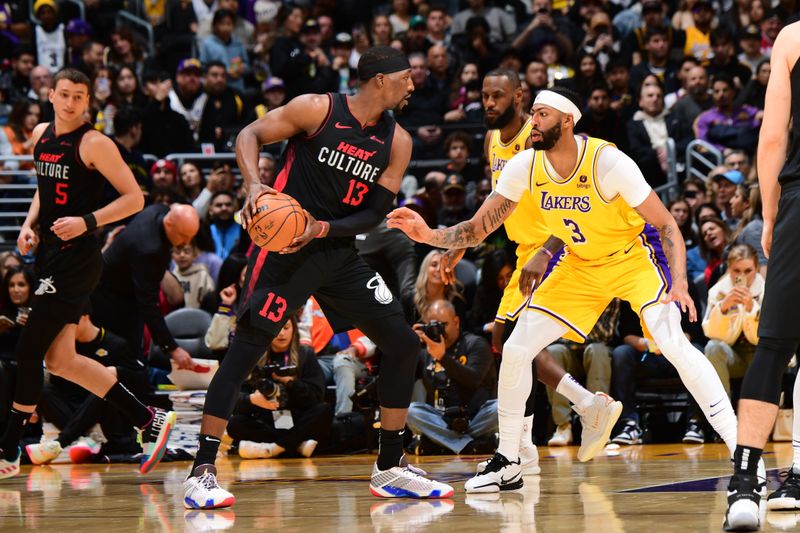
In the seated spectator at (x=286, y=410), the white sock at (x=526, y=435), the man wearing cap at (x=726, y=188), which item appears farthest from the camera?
the man wearing cap at (x=726, y=188)

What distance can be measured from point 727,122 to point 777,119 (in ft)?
28.5

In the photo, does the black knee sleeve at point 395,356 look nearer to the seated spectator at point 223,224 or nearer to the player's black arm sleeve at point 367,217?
the player's black arm sleeve at point 367,217

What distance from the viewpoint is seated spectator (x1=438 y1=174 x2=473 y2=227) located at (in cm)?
1095

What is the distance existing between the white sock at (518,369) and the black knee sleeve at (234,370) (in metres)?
1.21

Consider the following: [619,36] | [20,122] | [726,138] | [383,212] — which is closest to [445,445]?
[383,212]

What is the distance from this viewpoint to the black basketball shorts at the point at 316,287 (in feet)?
17.1

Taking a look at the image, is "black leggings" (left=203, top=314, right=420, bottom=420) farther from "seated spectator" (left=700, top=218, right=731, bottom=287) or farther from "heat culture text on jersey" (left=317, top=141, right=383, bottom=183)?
"seated spectator" (left=700, top=218, right=731, bottom=287)

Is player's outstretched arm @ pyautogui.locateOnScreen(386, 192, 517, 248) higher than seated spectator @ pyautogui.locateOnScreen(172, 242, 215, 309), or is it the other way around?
A: player's outstretched arm @ pyautogui.locateOnScreen(386, 192, 517, 248)

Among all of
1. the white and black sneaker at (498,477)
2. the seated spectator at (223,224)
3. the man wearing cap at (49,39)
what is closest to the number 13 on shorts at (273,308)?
the white and black sneaker at (498,477)

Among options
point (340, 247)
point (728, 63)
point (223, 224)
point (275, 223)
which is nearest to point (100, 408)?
point (223, 224)

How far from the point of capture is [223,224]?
11.6 metres

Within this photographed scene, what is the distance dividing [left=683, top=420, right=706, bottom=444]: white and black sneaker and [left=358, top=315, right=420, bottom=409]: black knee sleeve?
4.03 m

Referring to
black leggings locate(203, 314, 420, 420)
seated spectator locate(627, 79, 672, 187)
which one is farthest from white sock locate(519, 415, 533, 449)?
seated spectator locate(627, 79, 672, 187)

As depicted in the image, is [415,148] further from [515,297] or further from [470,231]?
[470,231]
